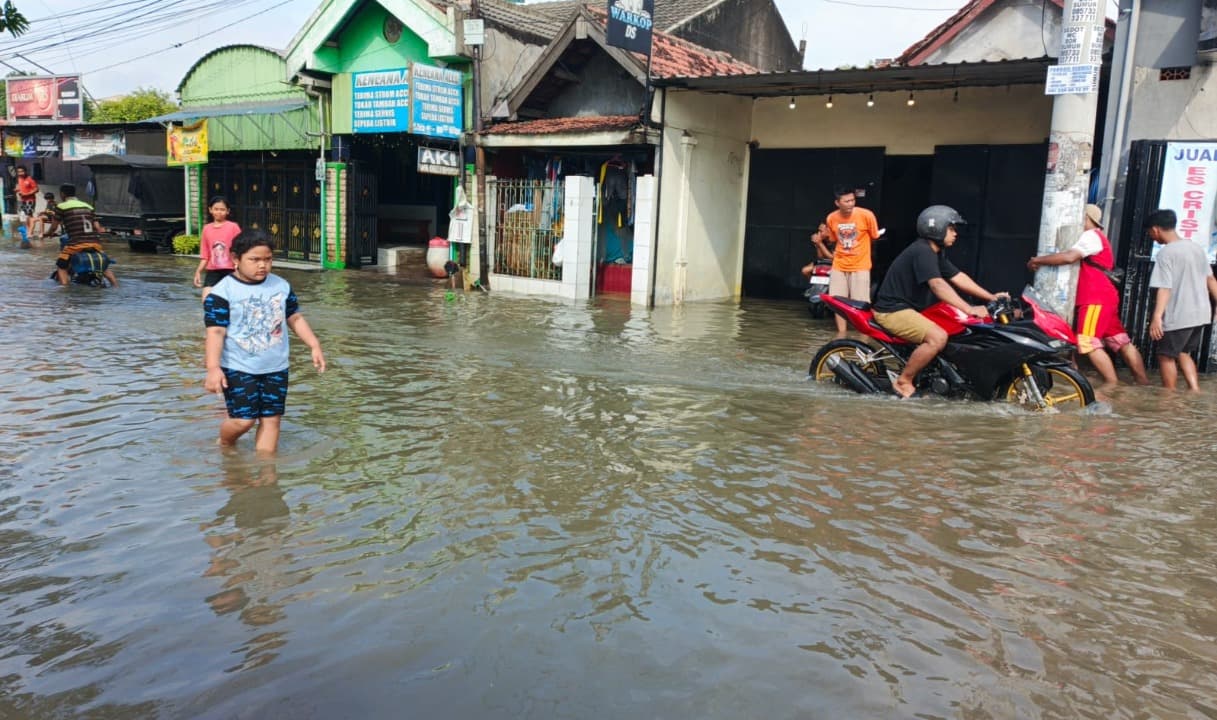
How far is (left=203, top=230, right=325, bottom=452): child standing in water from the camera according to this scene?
527 centimetres

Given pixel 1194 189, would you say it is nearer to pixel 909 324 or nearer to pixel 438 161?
pixel 909 324

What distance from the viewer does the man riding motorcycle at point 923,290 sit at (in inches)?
284

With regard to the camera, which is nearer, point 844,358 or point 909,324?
point 909,324

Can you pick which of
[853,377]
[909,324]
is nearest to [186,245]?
[853,377]

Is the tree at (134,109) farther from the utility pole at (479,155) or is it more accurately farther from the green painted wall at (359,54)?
the utility pole at (479,155)

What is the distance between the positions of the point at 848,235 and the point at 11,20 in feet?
25.9

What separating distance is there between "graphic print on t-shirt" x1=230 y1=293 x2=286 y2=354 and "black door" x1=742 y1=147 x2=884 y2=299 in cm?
1160

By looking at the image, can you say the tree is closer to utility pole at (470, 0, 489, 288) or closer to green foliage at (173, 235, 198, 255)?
green foliage at (173, 235, 198, 255)

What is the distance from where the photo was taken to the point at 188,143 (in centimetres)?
2323

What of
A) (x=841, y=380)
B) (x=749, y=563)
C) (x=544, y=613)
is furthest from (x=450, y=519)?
(x=841, y=380)

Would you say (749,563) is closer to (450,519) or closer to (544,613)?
(544,613)

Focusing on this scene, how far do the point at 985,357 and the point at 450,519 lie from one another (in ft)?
15.5

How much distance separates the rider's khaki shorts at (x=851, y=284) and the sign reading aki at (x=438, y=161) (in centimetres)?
917

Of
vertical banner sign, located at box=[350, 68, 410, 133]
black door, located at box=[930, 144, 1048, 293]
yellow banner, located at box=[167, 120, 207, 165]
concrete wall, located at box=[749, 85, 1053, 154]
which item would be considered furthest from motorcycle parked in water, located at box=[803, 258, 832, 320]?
yellow banner, located at box=[167, 120, 207, 165]
